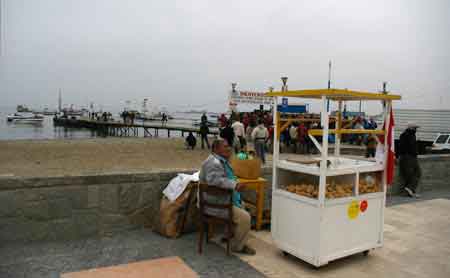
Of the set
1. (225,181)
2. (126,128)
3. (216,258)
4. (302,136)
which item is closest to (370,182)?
(225,181)

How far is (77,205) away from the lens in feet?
14.9

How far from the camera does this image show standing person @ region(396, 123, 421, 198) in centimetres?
793

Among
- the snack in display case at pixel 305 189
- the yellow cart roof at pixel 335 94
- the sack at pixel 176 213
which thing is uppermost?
the yellow cart roof at pixel 335 94

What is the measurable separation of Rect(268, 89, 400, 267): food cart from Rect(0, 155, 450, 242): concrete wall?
173 cm

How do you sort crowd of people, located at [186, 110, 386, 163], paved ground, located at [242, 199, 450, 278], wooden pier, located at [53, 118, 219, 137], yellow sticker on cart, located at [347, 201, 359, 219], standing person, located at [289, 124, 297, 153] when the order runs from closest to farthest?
paved ground, located at [242, 199, 450, 278] < yellow sticker on cart, located at [347, 201, 359, 219] < crowd of people, located at [186, 110, 386, 163] < standing person, located at [289, 124, 297, 153] < wooden pier, located at [53, 118, 219, 137]

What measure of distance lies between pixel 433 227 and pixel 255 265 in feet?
11.1

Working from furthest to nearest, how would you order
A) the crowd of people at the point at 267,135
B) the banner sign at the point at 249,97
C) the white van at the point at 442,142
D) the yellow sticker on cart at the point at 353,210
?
the banner sign at the point at 249,97, the white van at the point at 442,142, the crowd of people at the point at 267,135, the yellow sticker on cart at the point at 353,210

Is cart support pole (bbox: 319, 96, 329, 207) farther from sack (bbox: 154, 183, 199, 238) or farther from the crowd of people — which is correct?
the crowd of people

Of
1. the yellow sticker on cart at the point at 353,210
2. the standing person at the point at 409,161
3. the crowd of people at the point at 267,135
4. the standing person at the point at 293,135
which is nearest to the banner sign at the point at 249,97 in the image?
the crowd of people at the point at 267,135

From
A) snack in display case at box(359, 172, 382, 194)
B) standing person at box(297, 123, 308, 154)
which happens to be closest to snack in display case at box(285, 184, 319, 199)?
snack in display case at box(359, 172, 382, 194)

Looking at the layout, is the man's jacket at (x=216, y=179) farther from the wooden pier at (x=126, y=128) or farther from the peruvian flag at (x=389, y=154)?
the wooden pier at (x=126, y=128)

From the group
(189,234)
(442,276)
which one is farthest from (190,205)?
(442,276)

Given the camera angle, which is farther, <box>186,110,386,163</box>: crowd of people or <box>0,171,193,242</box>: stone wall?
<box>186,110,386,163</box>: crowd of people

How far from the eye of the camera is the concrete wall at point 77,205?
4258 millimetres
